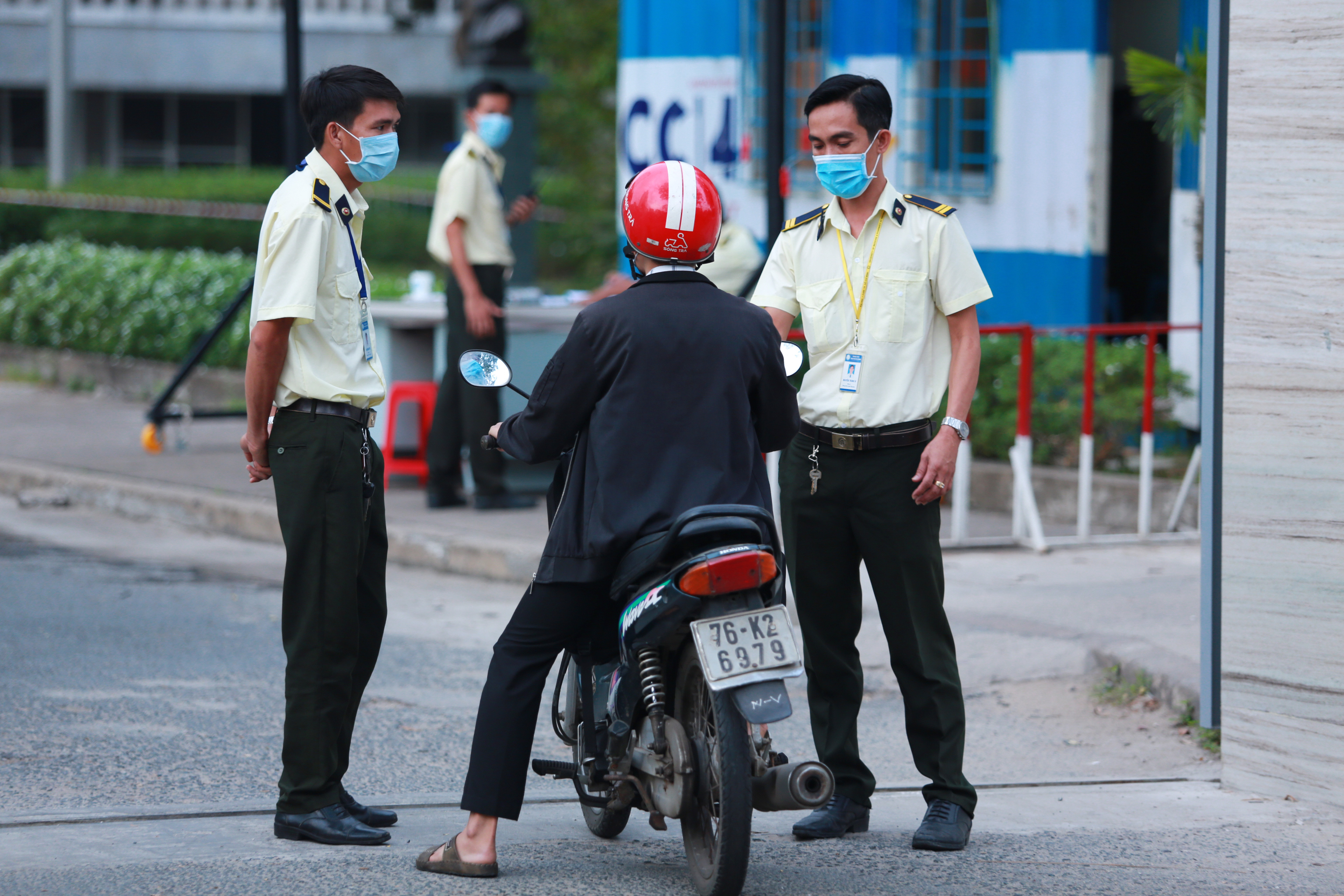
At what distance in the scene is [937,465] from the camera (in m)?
4.45

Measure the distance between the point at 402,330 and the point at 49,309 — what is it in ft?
21.0

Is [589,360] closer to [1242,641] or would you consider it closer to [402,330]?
[1242,641]

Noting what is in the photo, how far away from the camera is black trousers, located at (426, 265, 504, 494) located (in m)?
8.98

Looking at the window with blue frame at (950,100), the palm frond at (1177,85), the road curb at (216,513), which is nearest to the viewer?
the road curb at (216,513)

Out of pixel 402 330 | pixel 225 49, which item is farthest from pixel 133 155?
pixel 402 330

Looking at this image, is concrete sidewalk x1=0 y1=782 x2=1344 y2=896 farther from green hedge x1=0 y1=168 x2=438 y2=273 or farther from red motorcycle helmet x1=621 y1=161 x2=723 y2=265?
green hedge x1=0 y1=168 x2=438 y2=273

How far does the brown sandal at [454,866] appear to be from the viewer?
13.5 ft

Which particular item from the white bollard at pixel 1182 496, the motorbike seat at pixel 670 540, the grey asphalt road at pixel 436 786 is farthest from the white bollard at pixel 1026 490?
the motorbike seat at pixel 670 540

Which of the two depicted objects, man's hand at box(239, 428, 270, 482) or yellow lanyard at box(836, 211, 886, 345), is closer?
man's hand at box(239, 428, 270, 482)

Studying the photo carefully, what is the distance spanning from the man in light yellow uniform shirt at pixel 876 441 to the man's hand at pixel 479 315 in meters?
4.29

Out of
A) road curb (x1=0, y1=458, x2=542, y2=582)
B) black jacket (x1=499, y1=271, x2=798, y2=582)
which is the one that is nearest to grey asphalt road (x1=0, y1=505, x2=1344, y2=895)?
road curb (x1=0, y1=458, x2=542, y2=582)

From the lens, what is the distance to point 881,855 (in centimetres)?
448

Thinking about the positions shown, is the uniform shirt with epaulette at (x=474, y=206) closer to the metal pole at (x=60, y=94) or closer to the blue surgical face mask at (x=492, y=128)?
the blue surgical face mask at (x=492, y=128)

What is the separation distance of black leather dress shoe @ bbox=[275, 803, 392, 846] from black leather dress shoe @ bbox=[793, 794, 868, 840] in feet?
3.58
